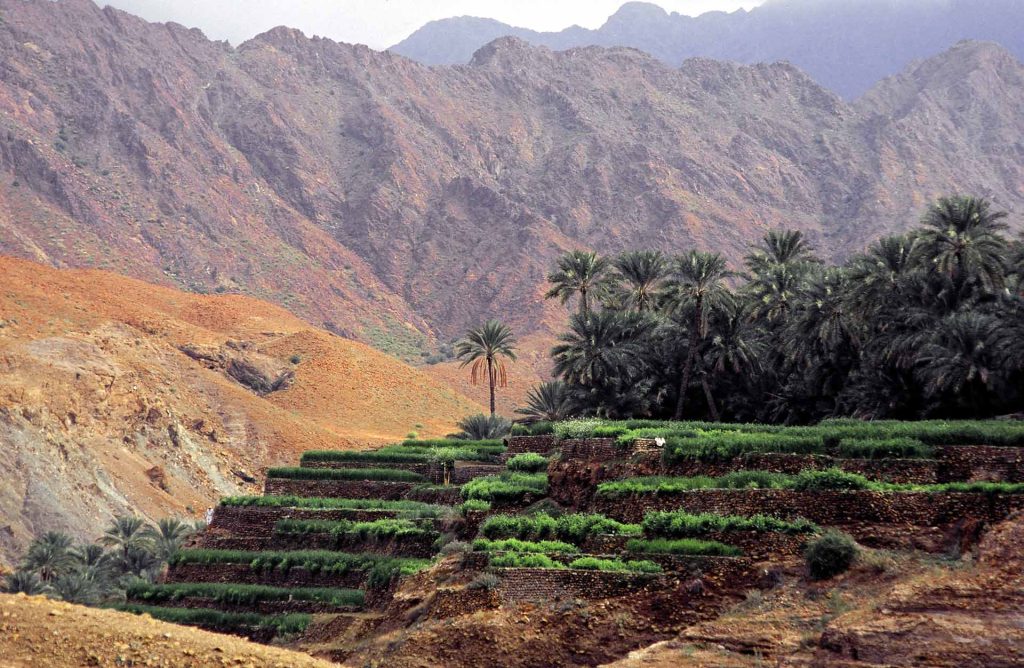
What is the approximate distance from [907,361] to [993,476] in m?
19.9

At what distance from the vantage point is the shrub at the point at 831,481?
1077 inches

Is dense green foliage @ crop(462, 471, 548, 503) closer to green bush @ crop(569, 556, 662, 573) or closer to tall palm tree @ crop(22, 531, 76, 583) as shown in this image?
green bush @ crop(569, 556, 662, 573)

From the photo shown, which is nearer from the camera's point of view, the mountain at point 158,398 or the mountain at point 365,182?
the mountain at point 158,398

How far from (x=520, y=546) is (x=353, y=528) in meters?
13.4

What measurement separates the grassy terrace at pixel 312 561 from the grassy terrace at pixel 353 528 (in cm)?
97

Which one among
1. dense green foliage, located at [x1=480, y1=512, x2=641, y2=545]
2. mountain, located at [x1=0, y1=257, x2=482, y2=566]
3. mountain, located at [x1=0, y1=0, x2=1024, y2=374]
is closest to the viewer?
dense green foliage, located at [x1=480, y1=512, x2=641, y2=545]

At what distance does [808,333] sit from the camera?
175 feet

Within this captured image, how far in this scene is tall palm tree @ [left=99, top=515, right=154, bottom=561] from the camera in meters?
59.3

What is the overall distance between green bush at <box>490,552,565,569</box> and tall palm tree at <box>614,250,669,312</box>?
35249mm

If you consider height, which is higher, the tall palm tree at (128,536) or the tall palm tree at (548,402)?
the tall palm tree at (548,402)

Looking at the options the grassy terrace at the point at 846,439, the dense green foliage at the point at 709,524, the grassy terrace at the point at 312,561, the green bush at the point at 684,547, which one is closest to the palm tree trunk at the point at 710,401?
the grassy terrace at the point at 846,439

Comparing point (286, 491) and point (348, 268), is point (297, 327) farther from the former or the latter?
point (286, 491)

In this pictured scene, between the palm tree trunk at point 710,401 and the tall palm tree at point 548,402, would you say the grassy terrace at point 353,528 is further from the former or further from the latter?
the tall palm tree at point 548,402

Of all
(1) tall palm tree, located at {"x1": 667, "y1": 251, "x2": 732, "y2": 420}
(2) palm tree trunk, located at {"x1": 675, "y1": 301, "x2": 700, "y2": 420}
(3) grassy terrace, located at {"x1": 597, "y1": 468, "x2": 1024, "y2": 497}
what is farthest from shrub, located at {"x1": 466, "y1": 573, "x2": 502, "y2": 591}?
(2) palm tree trunk, located at {"x1": 675, "y1": 301, "x2": 700, "y2": 420}
